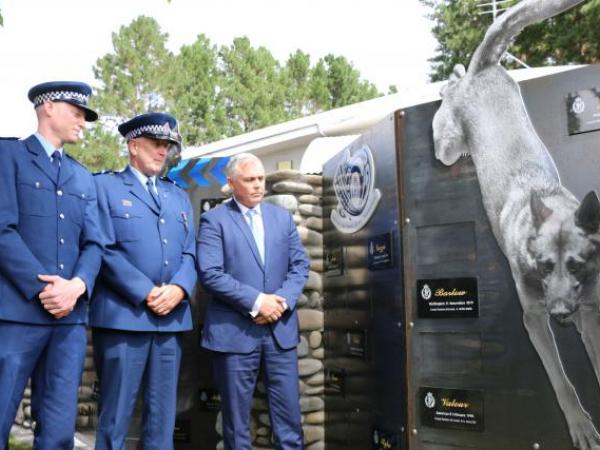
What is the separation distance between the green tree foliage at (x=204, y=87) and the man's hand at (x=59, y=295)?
22494 mm

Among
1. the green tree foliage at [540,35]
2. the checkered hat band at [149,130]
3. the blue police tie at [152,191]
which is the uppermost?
the green tree foliage at [540,35]

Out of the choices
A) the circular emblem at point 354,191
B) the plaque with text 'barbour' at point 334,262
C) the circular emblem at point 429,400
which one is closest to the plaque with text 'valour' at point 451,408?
the circular emblem at point 429,400

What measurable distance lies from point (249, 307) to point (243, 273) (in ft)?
0.84

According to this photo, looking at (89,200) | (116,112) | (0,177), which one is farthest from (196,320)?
(116,112)

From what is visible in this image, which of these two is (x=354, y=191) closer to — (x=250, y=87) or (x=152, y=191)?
(x=152, y=191)

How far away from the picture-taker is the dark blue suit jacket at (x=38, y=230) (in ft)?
10.2

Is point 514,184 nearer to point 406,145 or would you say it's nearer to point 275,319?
point 406,145

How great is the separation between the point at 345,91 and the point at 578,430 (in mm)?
30994

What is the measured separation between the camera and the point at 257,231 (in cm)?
421

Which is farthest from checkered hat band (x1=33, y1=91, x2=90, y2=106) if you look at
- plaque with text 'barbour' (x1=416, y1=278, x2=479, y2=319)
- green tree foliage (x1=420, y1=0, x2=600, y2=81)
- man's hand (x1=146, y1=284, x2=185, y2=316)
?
green tree foliage (x1=420, y1=0, x2=600, y2=81)

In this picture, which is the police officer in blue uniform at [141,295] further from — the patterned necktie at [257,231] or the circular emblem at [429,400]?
the circular emblem at [429,400]

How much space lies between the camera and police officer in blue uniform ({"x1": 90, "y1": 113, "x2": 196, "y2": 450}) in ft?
11.7

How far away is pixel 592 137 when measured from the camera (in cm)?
310

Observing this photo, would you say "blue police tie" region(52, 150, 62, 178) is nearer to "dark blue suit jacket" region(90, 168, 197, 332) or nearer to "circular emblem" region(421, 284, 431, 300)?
"dark blue suit jacket" region(90, 168, 197, 332)
